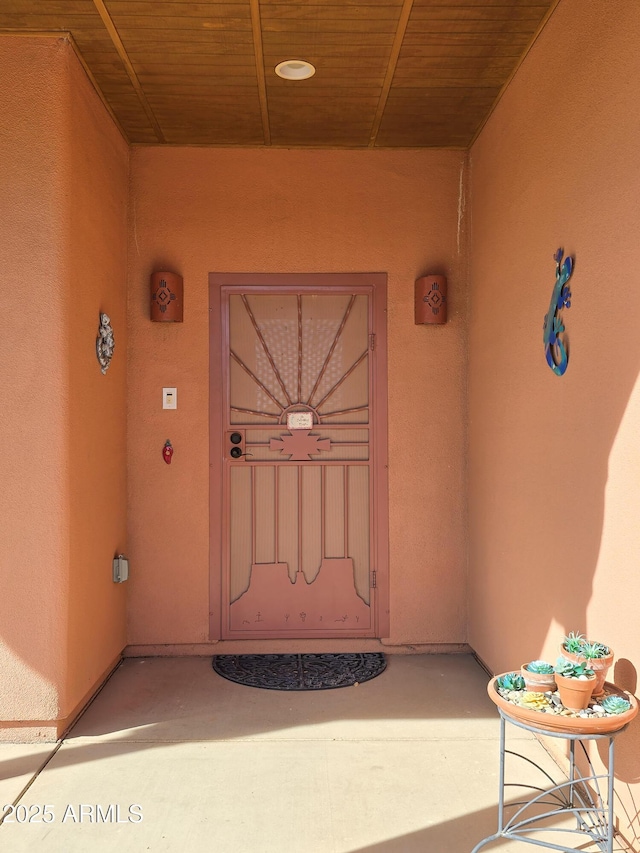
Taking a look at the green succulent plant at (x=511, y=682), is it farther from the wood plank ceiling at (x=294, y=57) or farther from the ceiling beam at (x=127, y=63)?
the ceiling beam at (x=127, y=63)

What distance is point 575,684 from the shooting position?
2.06 m

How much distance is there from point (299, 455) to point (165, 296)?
115cm

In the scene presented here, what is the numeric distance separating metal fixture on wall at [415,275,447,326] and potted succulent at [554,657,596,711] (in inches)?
90.9

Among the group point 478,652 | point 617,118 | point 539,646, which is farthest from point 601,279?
point 478,652

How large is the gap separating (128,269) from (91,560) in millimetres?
1646

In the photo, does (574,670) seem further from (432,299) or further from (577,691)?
(432,299)

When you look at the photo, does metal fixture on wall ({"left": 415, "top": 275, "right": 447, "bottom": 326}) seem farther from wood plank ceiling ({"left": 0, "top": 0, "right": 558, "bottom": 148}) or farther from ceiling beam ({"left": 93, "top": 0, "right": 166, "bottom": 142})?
ceiling beam ({"left": 93, "top": 0, "right": 166, "bottom": 142})

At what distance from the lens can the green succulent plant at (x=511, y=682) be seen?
7.35ft

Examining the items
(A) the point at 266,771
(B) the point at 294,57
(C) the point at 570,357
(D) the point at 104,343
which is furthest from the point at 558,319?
(D) the point at 104,343

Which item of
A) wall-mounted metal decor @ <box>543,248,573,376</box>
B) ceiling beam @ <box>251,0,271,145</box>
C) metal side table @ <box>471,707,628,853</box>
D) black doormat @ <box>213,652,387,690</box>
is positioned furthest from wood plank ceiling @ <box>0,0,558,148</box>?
black doormat @ <box>213,652,387,690</box>

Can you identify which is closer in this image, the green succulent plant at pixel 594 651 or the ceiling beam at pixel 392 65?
the green succulent plant at pixel 594 651

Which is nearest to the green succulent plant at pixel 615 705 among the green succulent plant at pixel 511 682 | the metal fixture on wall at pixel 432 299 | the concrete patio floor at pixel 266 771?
the green succulent plant at pixel 511 682

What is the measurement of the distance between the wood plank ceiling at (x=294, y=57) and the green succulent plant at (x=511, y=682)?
2.42 metres

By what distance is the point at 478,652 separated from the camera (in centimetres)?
389
